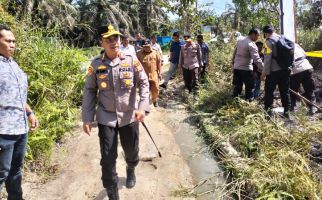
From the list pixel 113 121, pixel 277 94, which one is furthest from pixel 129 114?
pixel 277 94

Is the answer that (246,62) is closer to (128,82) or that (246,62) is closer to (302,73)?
(302,73)

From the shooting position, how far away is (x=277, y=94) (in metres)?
8.45

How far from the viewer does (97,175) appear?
4699mm

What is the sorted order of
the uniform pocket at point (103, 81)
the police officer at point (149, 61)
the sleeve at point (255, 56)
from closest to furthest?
the uniform pocket at point (103, 81)
the sleeve at point (255, 56)
the police officer at point (149, 61)

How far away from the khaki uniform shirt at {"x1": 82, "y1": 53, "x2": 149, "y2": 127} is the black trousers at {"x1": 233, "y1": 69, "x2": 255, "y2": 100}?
418cm

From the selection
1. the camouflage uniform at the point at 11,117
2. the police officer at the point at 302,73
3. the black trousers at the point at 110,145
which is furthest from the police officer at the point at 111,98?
the police officer at the point at 302,73

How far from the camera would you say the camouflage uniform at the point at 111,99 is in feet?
12.1

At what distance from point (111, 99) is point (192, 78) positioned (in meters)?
5.90

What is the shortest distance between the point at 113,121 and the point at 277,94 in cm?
568

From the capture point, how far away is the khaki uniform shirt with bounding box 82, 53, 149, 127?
145 inches

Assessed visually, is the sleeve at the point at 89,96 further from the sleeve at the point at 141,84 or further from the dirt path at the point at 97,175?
the dirt path at the point at 97,175

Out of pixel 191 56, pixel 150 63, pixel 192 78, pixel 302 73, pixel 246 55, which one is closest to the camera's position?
pixel 302 73

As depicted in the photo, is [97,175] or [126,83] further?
[97,175]

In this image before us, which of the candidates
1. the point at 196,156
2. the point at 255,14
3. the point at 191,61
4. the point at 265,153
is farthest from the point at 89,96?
the point at 255,14
